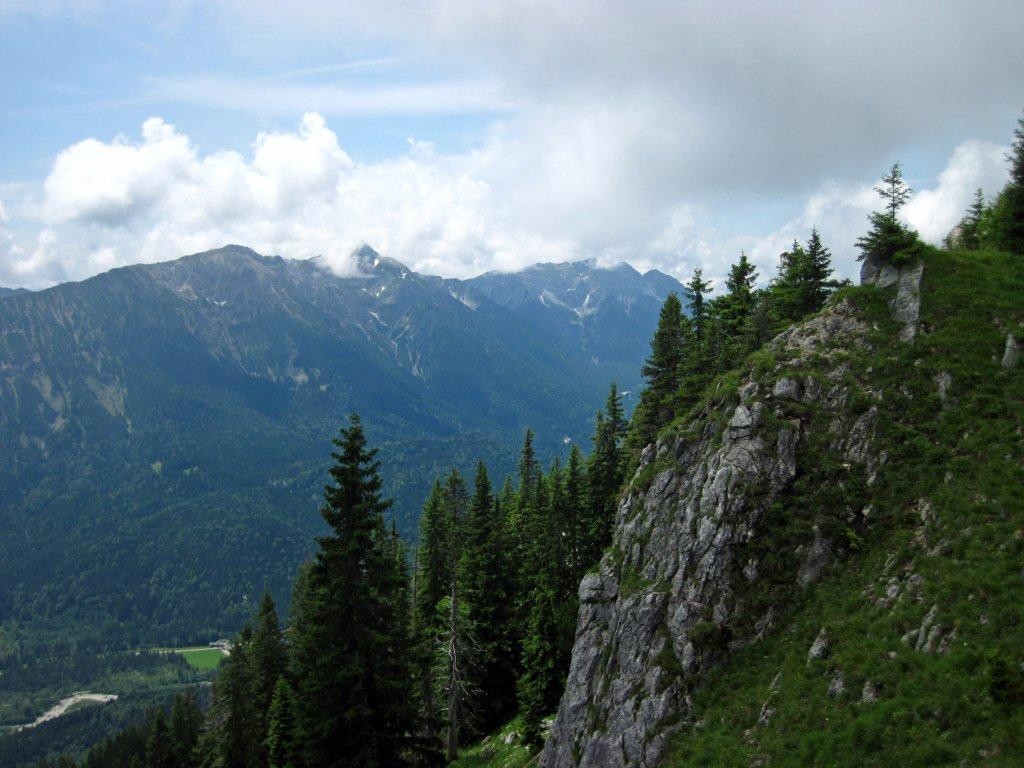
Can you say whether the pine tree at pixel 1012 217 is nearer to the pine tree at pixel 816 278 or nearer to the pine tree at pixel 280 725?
the pine tree at pixel 816 278

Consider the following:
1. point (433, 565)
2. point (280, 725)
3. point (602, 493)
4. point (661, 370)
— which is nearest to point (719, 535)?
point (602, 493)

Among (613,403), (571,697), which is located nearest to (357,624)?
(571,697)

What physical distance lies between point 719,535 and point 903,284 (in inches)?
819

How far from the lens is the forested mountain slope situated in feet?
66.8

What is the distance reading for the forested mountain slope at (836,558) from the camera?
20.4 meters

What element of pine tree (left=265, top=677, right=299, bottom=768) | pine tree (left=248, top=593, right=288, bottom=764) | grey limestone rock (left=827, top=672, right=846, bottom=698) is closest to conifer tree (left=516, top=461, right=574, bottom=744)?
pine tree (left=265, top=677, right=299, bottom=768)

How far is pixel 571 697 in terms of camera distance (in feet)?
107

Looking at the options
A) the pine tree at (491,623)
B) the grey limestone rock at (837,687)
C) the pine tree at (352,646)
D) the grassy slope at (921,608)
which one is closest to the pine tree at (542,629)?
the pine tree at (491,623)

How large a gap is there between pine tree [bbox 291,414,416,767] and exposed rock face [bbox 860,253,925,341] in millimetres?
30461

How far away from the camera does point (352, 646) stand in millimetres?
27750

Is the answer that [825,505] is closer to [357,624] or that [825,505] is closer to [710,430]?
[710,430]

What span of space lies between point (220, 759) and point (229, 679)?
20.2ft

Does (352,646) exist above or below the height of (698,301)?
below

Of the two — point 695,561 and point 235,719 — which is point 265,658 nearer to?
point 235,719
